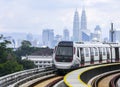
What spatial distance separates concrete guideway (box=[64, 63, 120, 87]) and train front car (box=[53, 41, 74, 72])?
1.61 m

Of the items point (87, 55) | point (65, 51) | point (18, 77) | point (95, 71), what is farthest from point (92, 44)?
point (18, 77)

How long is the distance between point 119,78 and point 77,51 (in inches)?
188

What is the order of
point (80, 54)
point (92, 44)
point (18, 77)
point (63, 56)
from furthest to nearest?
1. point (92, 44)
2. point (80, 54)
3. point (63, 56)
4. point (18, 77)

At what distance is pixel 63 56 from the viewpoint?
3878 centimetres

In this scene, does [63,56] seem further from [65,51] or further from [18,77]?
[18,77]

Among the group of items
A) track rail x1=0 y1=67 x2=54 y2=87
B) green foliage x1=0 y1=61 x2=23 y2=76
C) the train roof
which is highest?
the train roof

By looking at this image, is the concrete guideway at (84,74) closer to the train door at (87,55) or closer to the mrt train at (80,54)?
the mrt train at (80,54)

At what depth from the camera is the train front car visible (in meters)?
38.2

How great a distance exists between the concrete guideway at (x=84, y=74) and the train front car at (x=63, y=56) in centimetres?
161

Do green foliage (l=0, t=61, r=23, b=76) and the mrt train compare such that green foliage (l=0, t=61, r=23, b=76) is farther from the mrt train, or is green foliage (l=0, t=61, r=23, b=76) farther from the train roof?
the mrt train

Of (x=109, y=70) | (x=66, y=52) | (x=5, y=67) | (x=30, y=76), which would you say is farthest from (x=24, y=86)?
(x=5, y=67)

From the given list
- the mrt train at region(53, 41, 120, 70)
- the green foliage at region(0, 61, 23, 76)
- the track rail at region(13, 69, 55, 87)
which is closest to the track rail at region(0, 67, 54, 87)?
the track rail at region(13, 69, 55, 87)

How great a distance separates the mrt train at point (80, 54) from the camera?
127 ft

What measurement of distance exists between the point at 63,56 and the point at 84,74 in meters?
5.51
